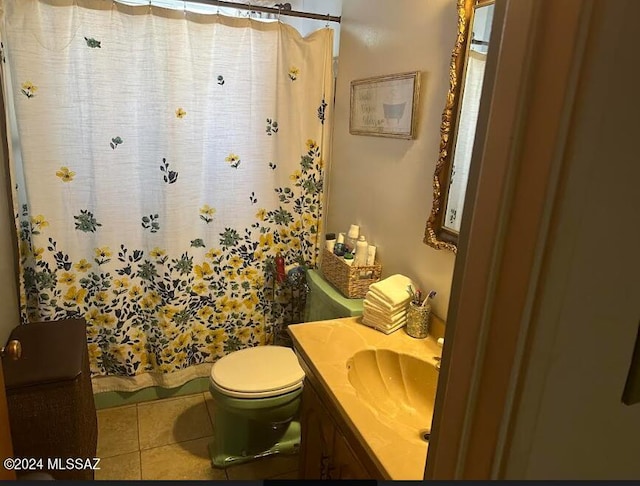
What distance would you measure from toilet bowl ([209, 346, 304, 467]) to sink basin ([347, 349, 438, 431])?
527mm

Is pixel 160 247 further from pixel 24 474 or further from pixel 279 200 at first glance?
pixel 24 474

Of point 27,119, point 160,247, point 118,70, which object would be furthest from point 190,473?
point 118,70

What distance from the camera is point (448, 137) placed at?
1516mm

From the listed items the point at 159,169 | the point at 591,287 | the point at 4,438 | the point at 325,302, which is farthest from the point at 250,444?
the point at 591,287

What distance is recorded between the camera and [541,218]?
1.42 ft

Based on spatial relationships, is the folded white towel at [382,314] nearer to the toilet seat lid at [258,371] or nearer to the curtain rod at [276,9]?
the toilet seat lid at [258,371]

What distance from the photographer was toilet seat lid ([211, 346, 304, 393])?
1.83m

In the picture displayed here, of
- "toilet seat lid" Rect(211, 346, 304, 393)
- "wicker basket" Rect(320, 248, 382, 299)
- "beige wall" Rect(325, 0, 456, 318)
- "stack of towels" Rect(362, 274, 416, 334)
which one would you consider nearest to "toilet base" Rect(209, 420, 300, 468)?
"toilet seat lid" Rect(211, 346, 304, 393)

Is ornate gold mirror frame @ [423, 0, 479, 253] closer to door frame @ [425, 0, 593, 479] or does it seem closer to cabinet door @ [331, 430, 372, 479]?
cabinet door @ [331, 430, 372, 479]

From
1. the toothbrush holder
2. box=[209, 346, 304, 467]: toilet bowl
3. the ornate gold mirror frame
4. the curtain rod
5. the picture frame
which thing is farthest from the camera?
the curtain rod

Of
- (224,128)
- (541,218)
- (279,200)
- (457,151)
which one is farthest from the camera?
(279,200)

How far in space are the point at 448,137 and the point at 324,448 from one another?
1077mm

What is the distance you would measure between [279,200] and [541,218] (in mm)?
2035

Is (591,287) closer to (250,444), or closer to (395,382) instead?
(395,382)
